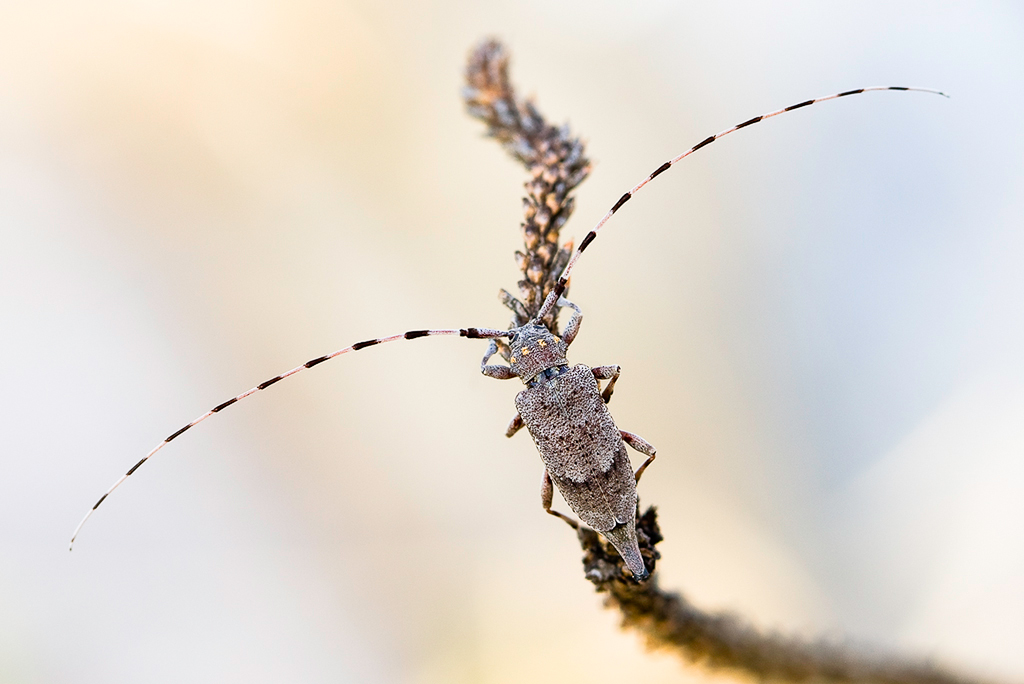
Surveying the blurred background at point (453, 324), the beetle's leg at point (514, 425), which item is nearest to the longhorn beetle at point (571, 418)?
the beetle's leg at point (514, 425)

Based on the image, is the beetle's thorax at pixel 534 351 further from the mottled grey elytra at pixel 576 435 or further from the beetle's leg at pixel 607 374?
the beetle's leg at pixel 607 374

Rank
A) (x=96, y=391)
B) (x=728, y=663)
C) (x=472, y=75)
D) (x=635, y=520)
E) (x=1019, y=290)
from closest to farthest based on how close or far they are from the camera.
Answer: (x=635, y=520) → (x=728, y=663) → (x=472, y=75) → (x=1019, y=290) → (x=96, y=391)

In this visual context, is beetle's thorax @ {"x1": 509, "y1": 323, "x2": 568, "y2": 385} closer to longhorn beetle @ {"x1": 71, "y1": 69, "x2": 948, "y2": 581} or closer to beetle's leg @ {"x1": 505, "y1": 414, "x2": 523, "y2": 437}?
longhorn beetle @ {"x1": 71, "y1": 69, "x2": 948, "y2": 581}

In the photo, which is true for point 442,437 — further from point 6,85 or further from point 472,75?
point 6,85

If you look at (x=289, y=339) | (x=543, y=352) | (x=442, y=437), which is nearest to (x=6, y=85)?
(x=289, y=339)

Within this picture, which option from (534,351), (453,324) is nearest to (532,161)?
(534,351)

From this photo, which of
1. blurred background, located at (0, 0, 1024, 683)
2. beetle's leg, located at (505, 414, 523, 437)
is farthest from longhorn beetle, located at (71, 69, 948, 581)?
blurred background, located at (0, 0, 1024, 683)

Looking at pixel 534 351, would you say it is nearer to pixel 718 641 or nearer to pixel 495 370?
pixel 495 370
